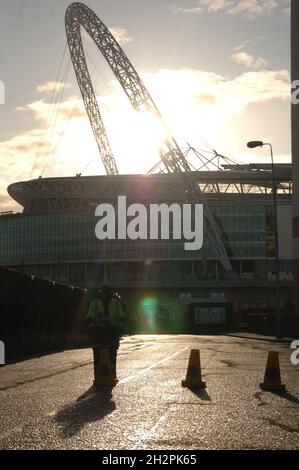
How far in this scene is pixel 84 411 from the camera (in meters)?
10.5

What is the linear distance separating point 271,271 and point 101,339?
359ft

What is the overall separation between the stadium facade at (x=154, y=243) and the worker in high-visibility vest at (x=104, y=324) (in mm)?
100387

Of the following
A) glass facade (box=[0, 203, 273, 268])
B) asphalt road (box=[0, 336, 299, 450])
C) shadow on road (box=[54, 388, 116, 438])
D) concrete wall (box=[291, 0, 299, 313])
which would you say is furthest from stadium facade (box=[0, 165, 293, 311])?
shadow on road (box=[54, 388, 116, 438])

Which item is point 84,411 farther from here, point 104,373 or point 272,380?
point 272,380

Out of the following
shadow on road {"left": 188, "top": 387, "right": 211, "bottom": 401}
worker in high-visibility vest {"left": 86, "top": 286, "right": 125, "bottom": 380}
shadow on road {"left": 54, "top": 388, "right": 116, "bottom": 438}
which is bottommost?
shadow on road {"left": 188, "top": 387, "right": 211, "bottom": 401}

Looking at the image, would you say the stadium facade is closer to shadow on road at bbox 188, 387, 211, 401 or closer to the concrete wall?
the concrete wall

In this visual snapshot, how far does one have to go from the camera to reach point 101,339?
48.4ft

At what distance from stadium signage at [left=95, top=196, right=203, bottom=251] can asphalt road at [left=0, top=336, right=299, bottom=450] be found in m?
102

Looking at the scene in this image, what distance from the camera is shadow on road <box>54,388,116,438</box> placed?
29.5 ft

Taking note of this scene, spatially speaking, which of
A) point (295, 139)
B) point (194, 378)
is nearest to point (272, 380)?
point (194, 378)

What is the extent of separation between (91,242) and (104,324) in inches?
4576

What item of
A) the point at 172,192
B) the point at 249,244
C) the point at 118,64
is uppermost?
the point at 118,64
